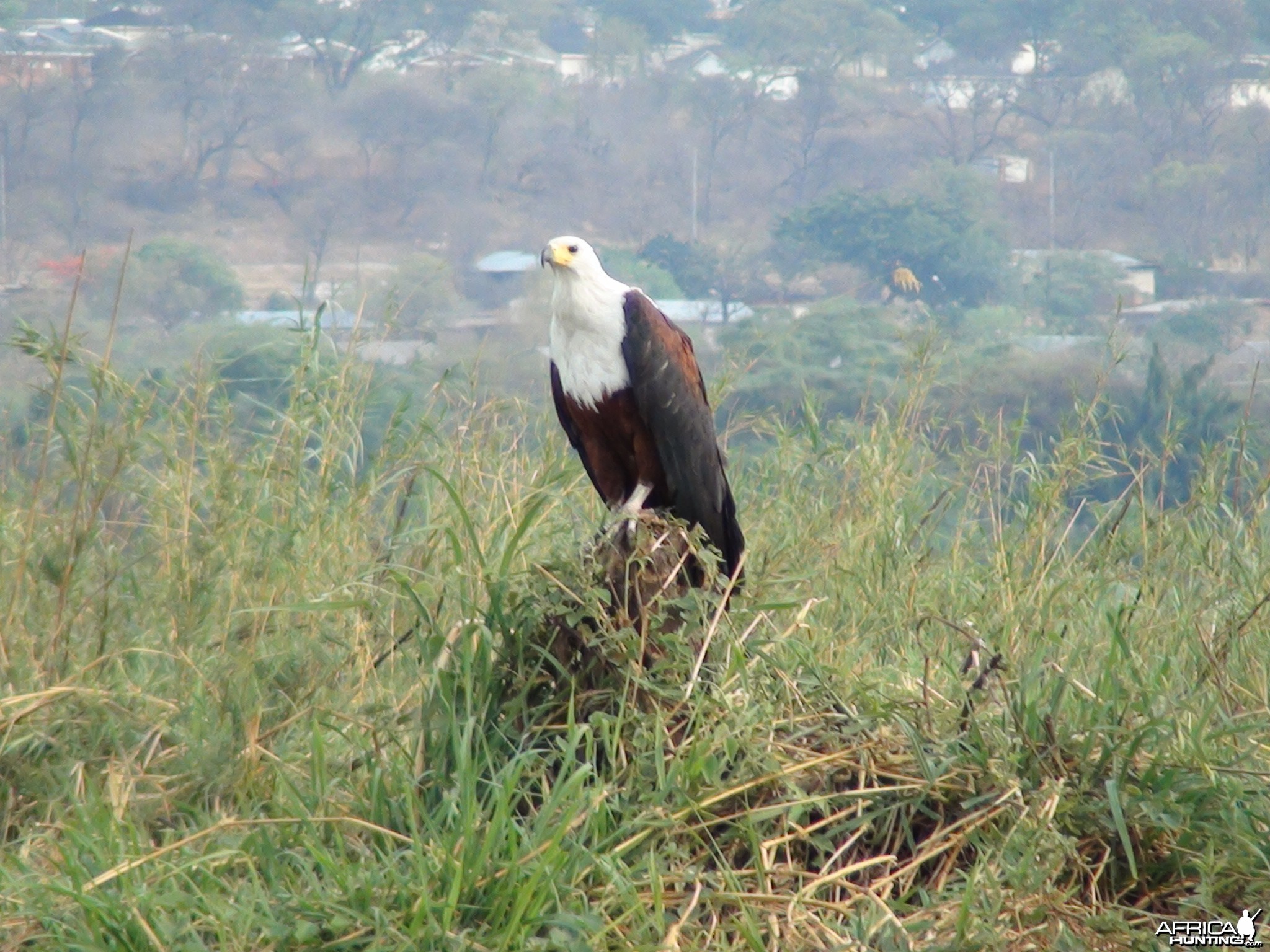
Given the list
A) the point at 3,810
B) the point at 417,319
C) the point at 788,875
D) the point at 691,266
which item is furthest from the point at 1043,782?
the point at 691,266

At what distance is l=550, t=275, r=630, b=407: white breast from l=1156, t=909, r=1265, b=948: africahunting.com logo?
1.82 meters

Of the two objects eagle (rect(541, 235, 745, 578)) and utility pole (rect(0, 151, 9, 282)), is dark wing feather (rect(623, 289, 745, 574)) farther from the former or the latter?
utility pole (rect(0, 151, 9, 282))

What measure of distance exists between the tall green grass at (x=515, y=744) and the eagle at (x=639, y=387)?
0.20 metres

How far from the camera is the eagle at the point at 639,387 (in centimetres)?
A: 327

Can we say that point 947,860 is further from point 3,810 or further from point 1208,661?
point 3,810

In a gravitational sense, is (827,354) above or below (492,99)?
below

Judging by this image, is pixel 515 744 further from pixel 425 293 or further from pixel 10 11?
pixel 10 11

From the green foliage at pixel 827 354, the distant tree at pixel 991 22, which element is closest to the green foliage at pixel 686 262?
the green foliage at pixel 827 354

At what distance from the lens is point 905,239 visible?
19.2 m

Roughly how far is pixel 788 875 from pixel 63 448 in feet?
6.33

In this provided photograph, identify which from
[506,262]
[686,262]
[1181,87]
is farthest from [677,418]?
[1181,87]

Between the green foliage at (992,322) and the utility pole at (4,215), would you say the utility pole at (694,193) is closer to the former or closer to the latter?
the green foliage at (992,322)

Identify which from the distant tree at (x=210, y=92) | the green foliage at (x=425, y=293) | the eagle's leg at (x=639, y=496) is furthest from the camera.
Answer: the distant tree at (x=210, y=92)

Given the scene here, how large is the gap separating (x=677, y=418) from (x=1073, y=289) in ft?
59.3
